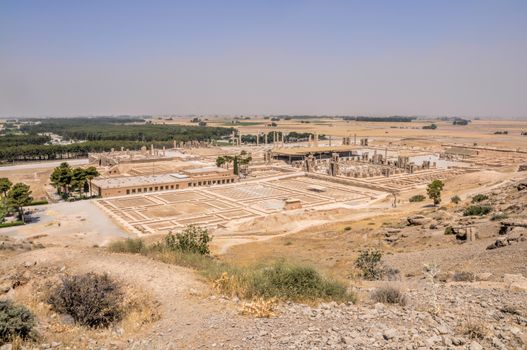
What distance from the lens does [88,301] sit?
938 cm

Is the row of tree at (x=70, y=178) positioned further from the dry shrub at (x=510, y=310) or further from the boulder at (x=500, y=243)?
the dry shrub at (x=510, y=310)

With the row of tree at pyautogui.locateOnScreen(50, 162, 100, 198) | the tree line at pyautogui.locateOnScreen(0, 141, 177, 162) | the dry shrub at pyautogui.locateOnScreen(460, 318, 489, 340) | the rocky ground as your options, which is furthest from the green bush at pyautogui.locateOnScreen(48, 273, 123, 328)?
the tree line at pyautogui.locateOnScreen(0, 141, 177, 162)

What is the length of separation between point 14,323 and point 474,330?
9.02m

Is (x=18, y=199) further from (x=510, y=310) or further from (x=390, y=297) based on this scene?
(x=510, y=310)

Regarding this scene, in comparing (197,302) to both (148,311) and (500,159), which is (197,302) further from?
(500,159)

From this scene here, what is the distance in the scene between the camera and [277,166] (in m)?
81.4

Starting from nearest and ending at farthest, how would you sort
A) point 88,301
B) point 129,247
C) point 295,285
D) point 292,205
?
point 88,301
point 295,285
point 129,247
point 292,205

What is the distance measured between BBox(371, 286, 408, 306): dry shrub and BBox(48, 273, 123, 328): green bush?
6.60 m

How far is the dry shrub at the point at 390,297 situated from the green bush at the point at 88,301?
6.60 m

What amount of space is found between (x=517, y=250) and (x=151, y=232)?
3035 cm

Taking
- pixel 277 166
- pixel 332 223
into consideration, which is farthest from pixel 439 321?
pixel 277 166

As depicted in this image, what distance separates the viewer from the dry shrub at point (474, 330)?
794 centimetres

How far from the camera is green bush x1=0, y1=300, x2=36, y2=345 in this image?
302 inches

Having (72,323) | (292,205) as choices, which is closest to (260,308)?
(72,323)
